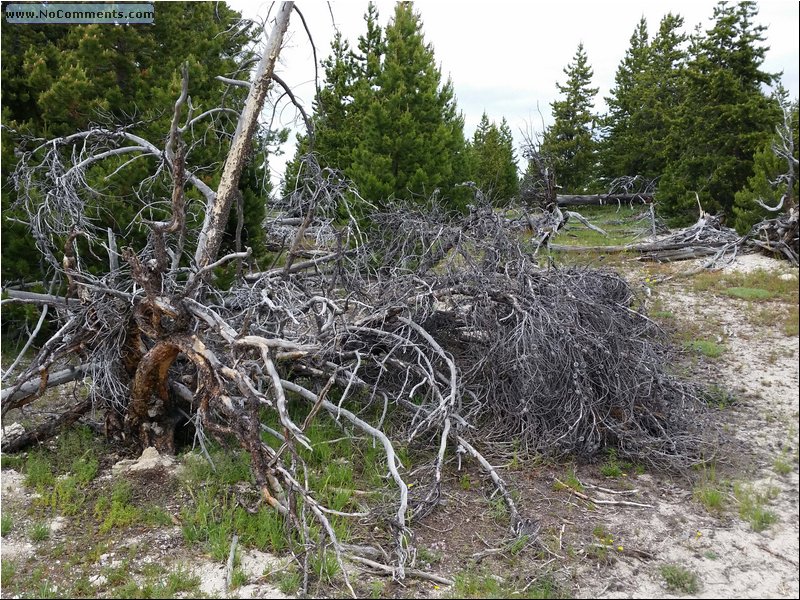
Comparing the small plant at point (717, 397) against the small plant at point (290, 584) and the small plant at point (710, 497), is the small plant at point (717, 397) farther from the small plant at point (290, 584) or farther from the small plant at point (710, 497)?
the small plant at point (290, 584)

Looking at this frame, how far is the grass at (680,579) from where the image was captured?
2.60m

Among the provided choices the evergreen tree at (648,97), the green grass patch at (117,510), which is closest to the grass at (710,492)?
the evergreen tree at (648,97)

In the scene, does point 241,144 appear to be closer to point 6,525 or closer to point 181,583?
point 6,525

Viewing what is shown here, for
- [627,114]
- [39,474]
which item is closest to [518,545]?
[39,474]

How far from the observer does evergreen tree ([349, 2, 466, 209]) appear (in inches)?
368

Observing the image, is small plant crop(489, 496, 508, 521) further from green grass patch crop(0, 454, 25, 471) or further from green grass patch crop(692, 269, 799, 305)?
green grass patch crop(0, 454, 25, 471)

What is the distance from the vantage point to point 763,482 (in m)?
2.34

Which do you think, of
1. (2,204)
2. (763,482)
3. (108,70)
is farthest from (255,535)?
(108,70)

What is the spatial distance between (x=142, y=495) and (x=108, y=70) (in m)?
5.11

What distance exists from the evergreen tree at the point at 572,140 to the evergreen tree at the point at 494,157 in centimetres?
138

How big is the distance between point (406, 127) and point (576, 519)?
23.2 ft

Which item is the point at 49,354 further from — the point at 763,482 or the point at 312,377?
the point at 763,482
